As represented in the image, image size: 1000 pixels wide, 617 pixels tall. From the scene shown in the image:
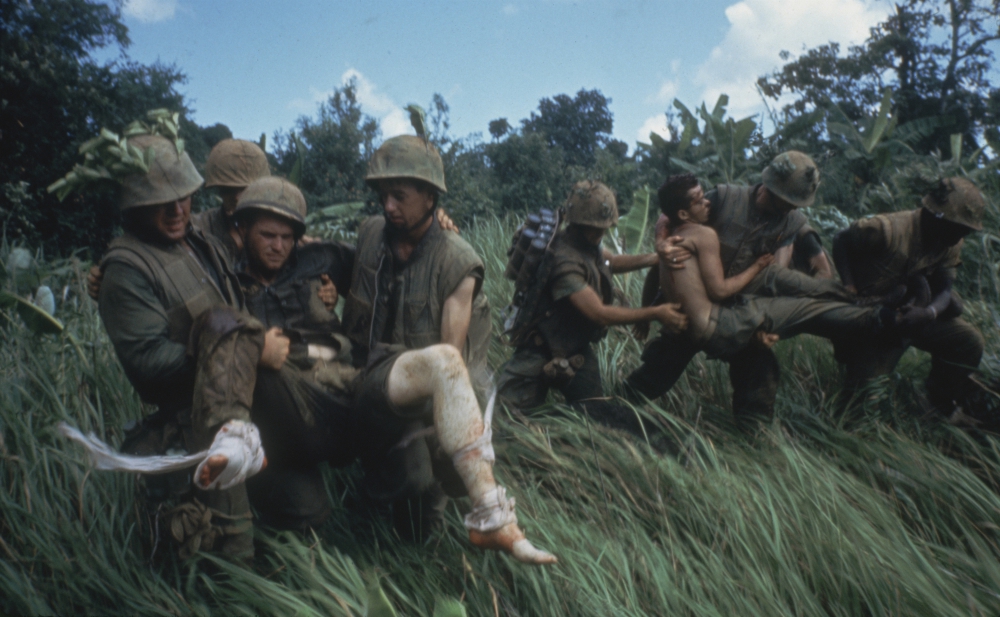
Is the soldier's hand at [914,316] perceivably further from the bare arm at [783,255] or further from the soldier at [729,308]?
the bare arm at [783,255]

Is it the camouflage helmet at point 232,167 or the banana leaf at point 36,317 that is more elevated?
the camouflage helmet at point 232,167

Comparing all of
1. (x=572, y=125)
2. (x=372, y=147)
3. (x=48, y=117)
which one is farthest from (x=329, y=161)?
(x=572, y=125)

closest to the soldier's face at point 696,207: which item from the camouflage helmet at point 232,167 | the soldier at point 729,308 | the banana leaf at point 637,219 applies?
the soldier at point 729,308

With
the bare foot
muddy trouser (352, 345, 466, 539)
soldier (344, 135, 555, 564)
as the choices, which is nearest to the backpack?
soldier (344, 135, 555, 564)

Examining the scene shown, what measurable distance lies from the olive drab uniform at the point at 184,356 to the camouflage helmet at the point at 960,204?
386 cm

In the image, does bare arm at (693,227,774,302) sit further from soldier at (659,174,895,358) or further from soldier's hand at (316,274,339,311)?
soldier's hand at (316,274,339,311)

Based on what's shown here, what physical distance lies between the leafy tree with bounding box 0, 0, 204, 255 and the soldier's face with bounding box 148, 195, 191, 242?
8237 millimetres

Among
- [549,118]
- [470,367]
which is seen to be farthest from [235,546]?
[549,118]

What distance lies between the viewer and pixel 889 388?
4.32 metres

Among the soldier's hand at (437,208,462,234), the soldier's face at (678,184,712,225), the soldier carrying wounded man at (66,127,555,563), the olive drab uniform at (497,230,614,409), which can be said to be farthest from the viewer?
the olive drab uniform at (497,230,614,409)

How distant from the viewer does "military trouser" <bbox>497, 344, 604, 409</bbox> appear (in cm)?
458

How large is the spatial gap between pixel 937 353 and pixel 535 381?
8.14 ft

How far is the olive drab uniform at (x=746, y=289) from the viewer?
14.0 ft

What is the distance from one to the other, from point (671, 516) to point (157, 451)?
228 cm
